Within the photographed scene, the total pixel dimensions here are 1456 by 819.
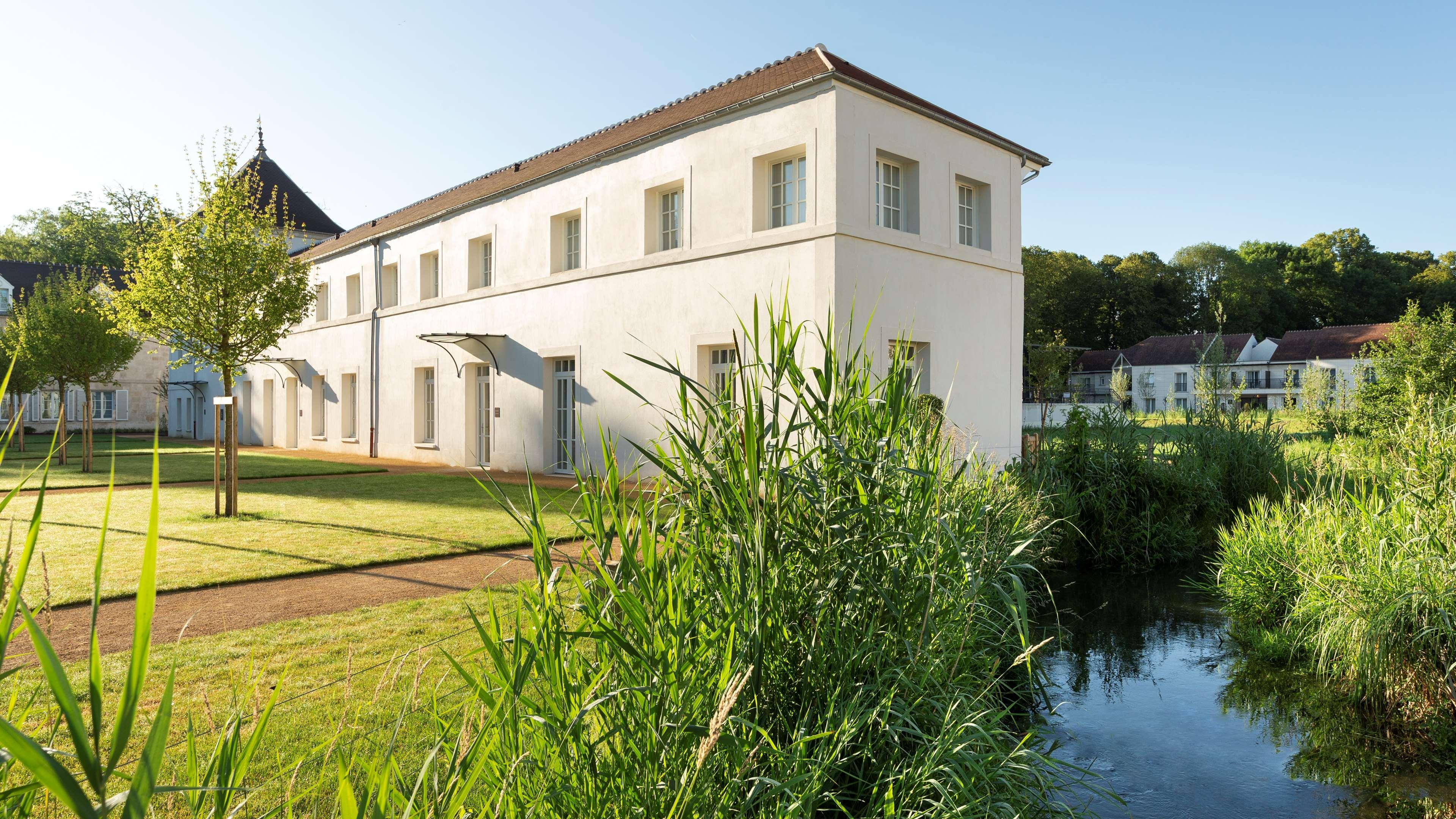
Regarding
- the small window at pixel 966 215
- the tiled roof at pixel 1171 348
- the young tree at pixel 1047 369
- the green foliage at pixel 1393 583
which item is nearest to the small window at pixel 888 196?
the small window at pixel 966 215

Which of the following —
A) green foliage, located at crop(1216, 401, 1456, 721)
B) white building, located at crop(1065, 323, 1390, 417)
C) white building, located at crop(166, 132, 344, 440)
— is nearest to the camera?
green foliage, located at crop(1216, 401, 1456, 721)

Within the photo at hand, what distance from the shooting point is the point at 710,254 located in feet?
47.2

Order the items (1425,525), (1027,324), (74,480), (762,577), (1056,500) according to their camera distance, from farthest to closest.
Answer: (1027,324), (74,480), (1056,500), (1425,525), (762,577)

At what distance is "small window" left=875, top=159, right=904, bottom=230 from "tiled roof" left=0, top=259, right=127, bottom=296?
40.1m

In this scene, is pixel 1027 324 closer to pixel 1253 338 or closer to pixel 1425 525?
pixel 1253 338

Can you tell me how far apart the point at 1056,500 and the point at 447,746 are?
9.02m

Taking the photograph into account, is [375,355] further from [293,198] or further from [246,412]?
[293,198]

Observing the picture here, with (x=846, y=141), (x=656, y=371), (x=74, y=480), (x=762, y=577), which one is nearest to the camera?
(x=762, y=577)

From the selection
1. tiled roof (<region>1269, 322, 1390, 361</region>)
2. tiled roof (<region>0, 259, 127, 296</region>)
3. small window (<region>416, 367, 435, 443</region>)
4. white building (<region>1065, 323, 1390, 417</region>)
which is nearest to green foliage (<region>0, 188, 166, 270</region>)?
tiled roof (<region>0, 259, 127, 296</region>)

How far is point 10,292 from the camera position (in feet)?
134

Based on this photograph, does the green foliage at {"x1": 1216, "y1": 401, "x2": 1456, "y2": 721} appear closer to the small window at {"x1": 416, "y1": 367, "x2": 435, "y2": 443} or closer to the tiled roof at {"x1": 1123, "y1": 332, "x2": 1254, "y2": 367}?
the small window at {"x1": 416, "y1": 367, "x2": 435, "y2": 443}

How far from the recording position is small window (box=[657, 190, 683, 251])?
15.7m

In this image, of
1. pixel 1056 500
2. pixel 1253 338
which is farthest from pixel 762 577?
pixel 1253 338

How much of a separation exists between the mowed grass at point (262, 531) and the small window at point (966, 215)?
8.41m
